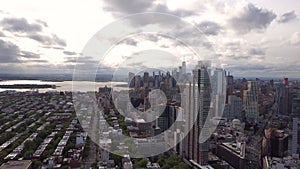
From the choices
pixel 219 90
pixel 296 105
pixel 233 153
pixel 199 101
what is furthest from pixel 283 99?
pixel 199 101

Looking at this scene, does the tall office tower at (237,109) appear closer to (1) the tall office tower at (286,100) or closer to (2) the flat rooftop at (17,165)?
(1) the tall office tower at (286,100)

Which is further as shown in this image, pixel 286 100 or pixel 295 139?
pixel 286 100

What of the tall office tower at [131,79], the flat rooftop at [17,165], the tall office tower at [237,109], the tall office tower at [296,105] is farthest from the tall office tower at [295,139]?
the flat rooftop at [17,165]

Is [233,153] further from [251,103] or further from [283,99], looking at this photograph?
[283,99]

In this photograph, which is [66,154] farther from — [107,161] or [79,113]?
[79,113]

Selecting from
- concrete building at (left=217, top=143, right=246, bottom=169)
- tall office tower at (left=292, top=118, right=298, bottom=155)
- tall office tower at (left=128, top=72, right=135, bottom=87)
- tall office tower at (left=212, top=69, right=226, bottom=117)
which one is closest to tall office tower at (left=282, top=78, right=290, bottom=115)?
tall office tower at (left=292, top=118, right=298, bottom=155)
